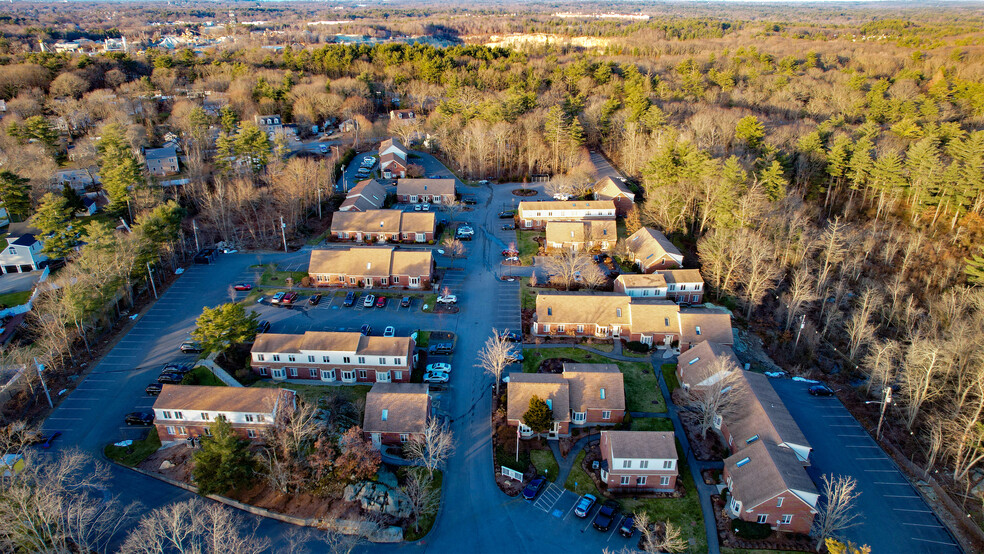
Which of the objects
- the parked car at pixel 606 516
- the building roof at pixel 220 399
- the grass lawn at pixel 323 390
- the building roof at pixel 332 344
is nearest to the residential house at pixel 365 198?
the building roof at pixel 332 344

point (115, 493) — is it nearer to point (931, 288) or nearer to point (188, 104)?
point (931, 288)

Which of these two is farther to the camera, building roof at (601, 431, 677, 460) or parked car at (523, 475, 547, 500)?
building roof at (601, 431, 677, 460)

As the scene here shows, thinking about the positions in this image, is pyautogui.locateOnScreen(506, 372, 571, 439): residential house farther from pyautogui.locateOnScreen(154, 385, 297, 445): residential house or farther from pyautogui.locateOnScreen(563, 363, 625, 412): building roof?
pyautogui.locateOnScreen(154, 385, 297, 445): residential house

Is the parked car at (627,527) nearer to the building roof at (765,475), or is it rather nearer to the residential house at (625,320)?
the building roof at (765,475)

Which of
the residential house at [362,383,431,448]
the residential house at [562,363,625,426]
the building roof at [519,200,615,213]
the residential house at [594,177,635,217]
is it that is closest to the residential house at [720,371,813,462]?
the residential house at [562,363,625,426]

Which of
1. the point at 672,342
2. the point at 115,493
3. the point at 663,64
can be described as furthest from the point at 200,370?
the point at 663,64

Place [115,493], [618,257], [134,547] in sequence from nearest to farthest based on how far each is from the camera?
[134,547] → [115,493] → [618,257]
